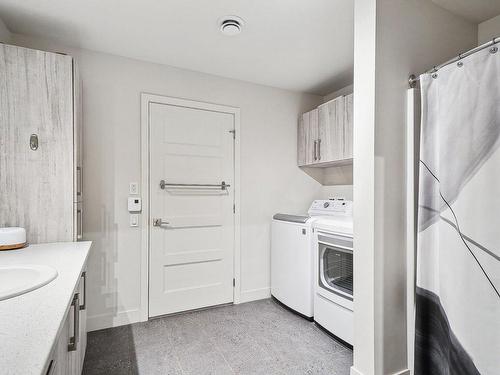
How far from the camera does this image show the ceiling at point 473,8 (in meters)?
1.75

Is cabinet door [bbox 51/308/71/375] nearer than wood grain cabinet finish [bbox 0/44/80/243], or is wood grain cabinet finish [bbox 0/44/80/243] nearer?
cabinet door [bbox 51/308/71/375]

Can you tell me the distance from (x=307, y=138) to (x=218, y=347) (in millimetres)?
2248

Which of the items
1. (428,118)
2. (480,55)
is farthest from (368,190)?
(480,55)

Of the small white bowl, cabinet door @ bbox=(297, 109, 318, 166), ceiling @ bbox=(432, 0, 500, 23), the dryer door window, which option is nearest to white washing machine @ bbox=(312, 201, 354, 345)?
the dryer door window

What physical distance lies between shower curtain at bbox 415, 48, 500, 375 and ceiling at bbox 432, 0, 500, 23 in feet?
2.13

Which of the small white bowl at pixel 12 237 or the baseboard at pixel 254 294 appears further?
the baseboard at pixel 254 294

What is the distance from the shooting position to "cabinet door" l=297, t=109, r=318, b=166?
306cm

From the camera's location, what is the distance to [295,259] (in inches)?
107

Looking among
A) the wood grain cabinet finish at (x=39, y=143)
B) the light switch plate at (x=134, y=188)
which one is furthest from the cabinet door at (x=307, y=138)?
the wood grain cabinet finish at (x=39, y=143)

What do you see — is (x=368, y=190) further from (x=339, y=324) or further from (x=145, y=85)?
(x=145, y=85)

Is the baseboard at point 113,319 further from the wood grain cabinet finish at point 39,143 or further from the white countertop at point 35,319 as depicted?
the white countertop at point 35,319

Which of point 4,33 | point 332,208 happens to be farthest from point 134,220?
point 332,208

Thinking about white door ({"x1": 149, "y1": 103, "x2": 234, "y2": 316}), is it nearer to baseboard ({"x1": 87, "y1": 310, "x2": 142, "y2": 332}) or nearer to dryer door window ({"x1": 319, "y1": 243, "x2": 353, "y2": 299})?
baseboard ({"x1": 87, "y1": 310, "x2": 142, "y2": 332})

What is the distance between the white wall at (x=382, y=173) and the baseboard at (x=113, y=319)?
189 cm
